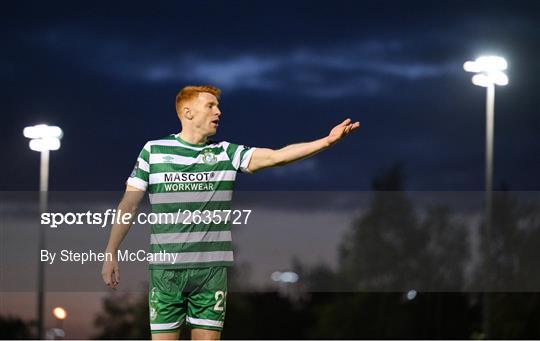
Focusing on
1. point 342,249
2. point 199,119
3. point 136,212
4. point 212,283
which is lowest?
point 212,283

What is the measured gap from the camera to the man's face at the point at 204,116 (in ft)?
20.9

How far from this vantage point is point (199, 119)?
636 cm

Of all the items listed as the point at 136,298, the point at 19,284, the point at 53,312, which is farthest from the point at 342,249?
the point at 19,284

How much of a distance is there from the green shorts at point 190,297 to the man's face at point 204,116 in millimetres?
755

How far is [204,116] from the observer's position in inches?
251

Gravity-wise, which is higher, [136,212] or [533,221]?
[533,221]

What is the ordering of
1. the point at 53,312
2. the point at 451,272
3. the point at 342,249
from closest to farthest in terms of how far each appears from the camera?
1. the point at 451,272
2. the point at 53,312
3. the point at 342,249

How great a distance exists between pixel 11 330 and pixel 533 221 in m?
11.6

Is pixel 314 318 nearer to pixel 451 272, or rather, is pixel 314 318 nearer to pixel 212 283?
pixel 451 272

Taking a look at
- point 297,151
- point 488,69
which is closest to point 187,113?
point 297,151

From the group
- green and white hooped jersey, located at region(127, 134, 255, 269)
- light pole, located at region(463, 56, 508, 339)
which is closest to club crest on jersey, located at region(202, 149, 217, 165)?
green and white hooped jersey, located at region(127, 134, 255, 269)

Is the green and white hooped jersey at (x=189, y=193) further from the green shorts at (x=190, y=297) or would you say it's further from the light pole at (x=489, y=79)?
the light pole at (x=489, y=79)

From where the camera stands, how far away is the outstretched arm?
6.02 m

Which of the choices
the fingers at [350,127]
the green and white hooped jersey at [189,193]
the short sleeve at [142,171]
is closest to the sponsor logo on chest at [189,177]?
the green and white hooped jersey at [189,193]
